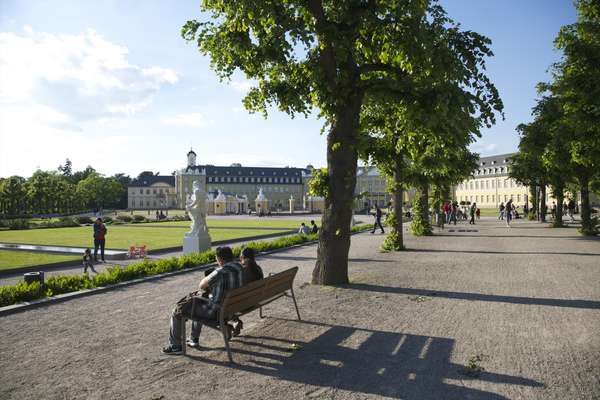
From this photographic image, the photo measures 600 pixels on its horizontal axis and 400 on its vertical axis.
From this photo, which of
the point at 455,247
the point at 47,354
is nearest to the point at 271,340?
the point at 47,354

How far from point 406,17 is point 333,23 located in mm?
1541

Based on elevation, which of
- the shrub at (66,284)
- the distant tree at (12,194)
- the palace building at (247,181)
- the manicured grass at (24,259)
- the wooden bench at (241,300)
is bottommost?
the manicured grass at (24,259)

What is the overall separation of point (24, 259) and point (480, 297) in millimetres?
16845

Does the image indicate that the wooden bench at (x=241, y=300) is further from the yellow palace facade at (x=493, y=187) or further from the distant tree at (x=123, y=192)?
the distant tree at (x=123, y=192)

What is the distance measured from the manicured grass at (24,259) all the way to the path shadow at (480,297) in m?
12.0

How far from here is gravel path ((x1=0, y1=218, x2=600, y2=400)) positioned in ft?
16.2

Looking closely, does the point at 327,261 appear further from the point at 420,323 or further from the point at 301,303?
the point at 420,323

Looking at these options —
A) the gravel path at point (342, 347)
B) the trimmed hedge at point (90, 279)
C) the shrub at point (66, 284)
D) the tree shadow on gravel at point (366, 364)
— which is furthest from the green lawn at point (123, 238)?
the tree shadow on gravel at point (366, 364)

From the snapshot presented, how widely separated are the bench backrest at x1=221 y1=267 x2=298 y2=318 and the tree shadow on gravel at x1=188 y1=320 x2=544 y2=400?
0.61 metres

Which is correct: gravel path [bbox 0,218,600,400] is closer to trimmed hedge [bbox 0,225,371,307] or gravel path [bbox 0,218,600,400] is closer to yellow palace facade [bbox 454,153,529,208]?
trimmed hedge [bbox 0,225,371,307]

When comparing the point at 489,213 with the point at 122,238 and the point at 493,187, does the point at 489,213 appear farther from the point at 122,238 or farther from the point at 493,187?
the point at 122,238

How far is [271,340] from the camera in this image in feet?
22.0

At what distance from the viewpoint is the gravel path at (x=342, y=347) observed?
494 centimetres

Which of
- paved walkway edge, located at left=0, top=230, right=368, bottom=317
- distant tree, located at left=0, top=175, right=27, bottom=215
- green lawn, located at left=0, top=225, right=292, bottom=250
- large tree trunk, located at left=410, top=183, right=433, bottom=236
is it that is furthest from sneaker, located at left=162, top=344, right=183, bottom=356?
distant tree, located at left=0, top=175, right=27, bottom=215
